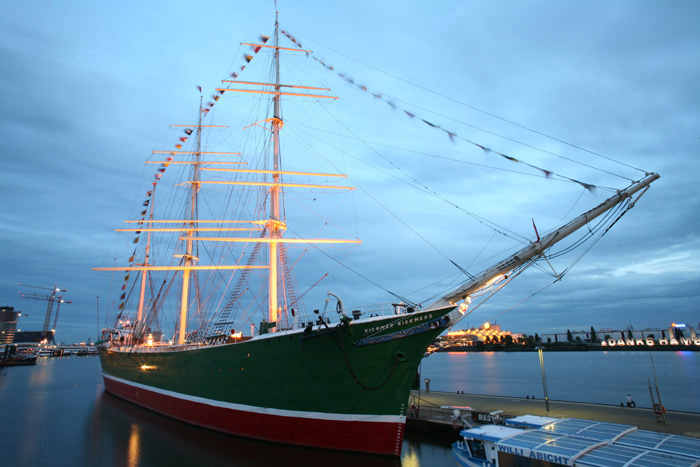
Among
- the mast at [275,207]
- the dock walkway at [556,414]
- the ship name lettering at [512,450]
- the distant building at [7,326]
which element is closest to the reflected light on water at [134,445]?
the mast at [275,207]

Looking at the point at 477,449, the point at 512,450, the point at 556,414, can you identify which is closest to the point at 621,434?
the point at 512,450

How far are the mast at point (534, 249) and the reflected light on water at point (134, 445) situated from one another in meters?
11.2

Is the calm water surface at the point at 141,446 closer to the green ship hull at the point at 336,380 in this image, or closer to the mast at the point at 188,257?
the green ship hull at the point at 336,380

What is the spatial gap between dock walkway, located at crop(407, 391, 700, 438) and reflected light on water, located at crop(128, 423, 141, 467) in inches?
380

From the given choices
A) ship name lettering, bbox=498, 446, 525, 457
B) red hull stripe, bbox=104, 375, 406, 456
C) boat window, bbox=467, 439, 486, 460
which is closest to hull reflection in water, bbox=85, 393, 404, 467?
red hull stripe, bbox=104, 375, 406, 456

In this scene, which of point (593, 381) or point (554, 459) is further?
point (593, 381)

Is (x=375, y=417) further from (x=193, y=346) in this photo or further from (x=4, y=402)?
(x=4, y=402)

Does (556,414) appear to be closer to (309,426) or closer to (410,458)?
(410,458)

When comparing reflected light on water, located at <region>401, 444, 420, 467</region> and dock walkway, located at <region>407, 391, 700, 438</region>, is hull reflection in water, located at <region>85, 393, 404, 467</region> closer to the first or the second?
reflected light on water, located at <region>401, 444, 420, 467</region>

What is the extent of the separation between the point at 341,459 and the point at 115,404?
20.5m

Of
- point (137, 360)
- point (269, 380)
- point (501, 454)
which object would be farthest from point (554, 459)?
point (137, 360)

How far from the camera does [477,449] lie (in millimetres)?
8359

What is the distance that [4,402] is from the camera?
26203mm

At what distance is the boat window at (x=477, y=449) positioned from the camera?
26.8 feet
